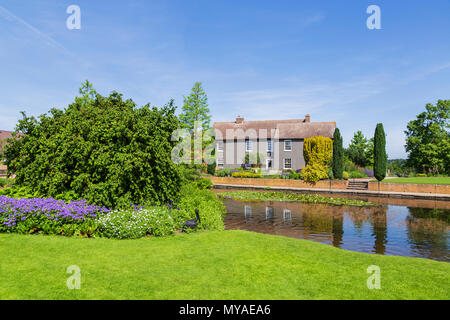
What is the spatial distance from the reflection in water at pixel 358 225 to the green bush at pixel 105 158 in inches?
221

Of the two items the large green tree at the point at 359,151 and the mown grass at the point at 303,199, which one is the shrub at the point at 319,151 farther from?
the large green tree at the point at 359,151

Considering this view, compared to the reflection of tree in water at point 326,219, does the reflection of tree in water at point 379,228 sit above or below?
below

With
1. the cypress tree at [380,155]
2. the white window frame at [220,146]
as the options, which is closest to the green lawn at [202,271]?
the cypress tree at [380,155]

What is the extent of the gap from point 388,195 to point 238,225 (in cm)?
2130

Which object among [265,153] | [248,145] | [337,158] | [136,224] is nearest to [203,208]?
[136,224]

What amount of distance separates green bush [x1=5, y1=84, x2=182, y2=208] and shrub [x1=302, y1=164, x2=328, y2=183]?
2762 centimetres

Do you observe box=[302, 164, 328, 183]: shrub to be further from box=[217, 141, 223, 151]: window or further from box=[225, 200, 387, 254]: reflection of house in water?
box=[217, 141, 223, 151]: window

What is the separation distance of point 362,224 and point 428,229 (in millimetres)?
3238

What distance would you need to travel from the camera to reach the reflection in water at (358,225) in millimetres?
12773

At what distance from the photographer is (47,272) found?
21.9 feet

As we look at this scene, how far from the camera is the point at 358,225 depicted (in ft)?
56.2

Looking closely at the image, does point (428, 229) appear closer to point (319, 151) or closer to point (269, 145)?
point (319, 151)
